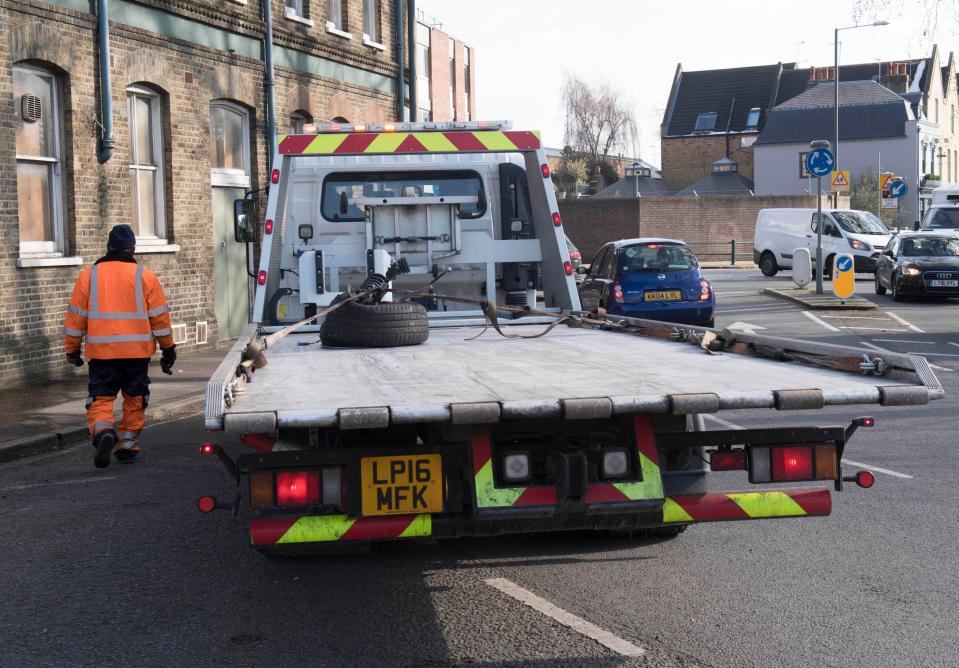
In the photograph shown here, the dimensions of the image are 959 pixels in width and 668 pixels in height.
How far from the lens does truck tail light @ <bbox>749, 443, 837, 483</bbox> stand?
4.86 meters

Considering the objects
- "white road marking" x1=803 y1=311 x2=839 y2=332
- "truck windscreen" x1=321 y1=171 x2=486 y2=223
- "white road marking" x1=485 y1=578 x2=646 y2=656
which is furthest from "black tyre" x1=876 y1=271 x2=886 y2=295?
"white road marking" x1=485 y1=578 x2=646 y2=656

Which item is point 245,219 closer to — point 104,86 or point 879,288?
point 104,86

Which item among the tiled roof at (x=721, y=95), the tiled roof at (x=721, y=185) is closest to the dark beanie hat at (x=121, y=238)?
the tiled roof at (x=721, y=185)

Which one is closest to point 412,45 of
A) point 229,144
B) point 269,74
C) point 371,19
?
point 371,19

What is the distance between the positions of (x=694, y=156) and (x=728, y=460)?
76.7 m

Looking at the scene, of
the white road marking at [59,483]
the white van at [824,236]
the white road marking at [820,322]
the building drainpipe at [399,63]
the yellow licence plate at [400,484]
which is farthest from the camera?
the white van at [824,236]

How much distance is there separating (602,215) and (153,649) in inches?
1917

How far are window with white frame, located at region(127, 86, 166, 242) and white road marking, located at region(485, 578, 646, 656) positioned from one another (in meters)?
11.9

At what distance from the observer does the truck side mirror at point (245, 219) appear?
9562 mm

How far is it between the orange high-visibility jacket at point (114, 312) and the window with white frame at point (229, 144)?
31.1 ft

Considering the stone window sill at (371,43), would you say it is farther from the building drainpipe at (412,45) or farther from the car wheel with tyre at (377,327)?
the car wheel with tyre at (377,327)

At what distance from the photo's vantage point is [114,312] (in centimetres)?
882

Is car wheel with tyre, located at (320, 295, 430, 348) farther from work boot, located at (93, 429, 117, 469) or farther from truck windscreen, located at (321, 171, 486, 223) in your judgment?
work boot, located at (93, 429, 117, 469)

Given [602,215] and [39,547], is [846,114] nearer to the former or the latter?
[602,215]
